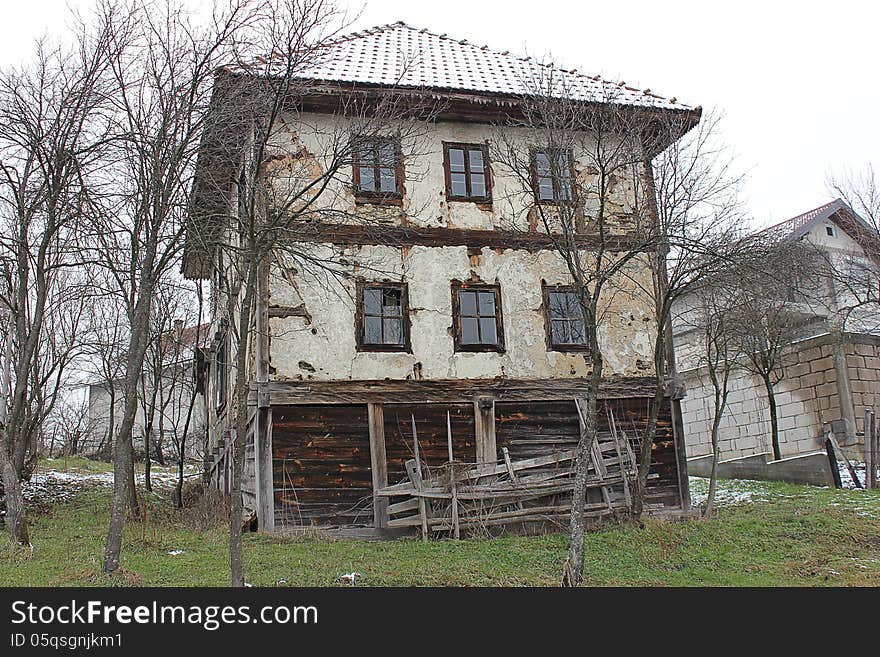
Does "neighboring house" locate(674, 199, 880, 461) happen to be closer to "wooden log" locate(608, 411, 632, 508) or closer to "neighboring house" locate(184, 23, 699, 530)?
"wooden log" locate(608, 411, 632, 508)

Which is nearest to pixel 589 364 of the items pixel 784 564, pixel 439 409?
pixel 439 409

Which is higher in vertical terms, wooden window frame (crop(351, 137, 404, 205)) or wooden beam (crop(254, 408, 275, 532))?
wooden window frame (crop(351, 137, 404, 205))

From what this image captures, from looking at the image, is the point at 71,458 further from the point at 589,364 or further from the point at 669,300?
the point at 669,300

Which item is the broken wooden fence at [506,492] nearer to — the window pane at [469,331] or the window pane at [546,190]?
the window pane at [469,331]

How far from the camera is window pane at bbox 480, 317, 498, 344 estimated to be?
54.5 ft

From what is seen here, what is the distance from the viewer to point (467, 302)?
16703mm

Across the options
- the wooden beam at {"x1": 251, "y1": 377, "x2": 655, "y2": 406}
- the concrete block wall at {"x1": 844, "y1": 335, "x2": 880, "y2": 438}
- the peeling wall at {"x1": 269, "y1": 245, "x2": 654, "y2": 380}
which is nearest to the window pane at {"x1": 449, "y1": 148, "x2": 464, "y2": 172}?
the peeling wall at {"x1": 269, "y1": 245, "x2": 654, "y2": 380}

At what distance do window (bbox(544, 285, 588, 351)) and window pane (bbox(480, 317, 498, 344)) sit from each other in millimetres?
1104

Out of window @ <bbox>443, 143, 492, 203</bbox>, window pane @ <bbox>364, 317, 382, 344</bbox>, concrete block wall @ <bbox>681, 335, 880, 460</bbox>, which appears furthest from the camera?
concrete block wall @ <bbox>681, 335, 880, 460</bbox>

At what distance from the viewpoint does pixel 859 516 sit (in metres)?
15.9

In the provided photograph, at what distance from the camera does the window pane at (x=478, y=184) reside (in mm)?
17297

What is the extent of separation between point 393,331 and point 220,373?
303 inches

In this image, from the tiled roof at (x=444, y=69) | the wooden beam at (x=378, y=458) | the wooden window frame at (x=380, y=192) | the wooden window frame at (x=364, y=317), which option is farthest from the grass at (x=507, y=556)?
the tiled roof at (x=444, y=69)

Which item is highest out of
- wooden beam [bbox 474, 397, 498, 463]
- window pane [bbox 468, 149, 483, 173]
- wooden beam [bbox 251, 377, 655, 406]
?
window pane [bbox 468, 149, 483, 173]
